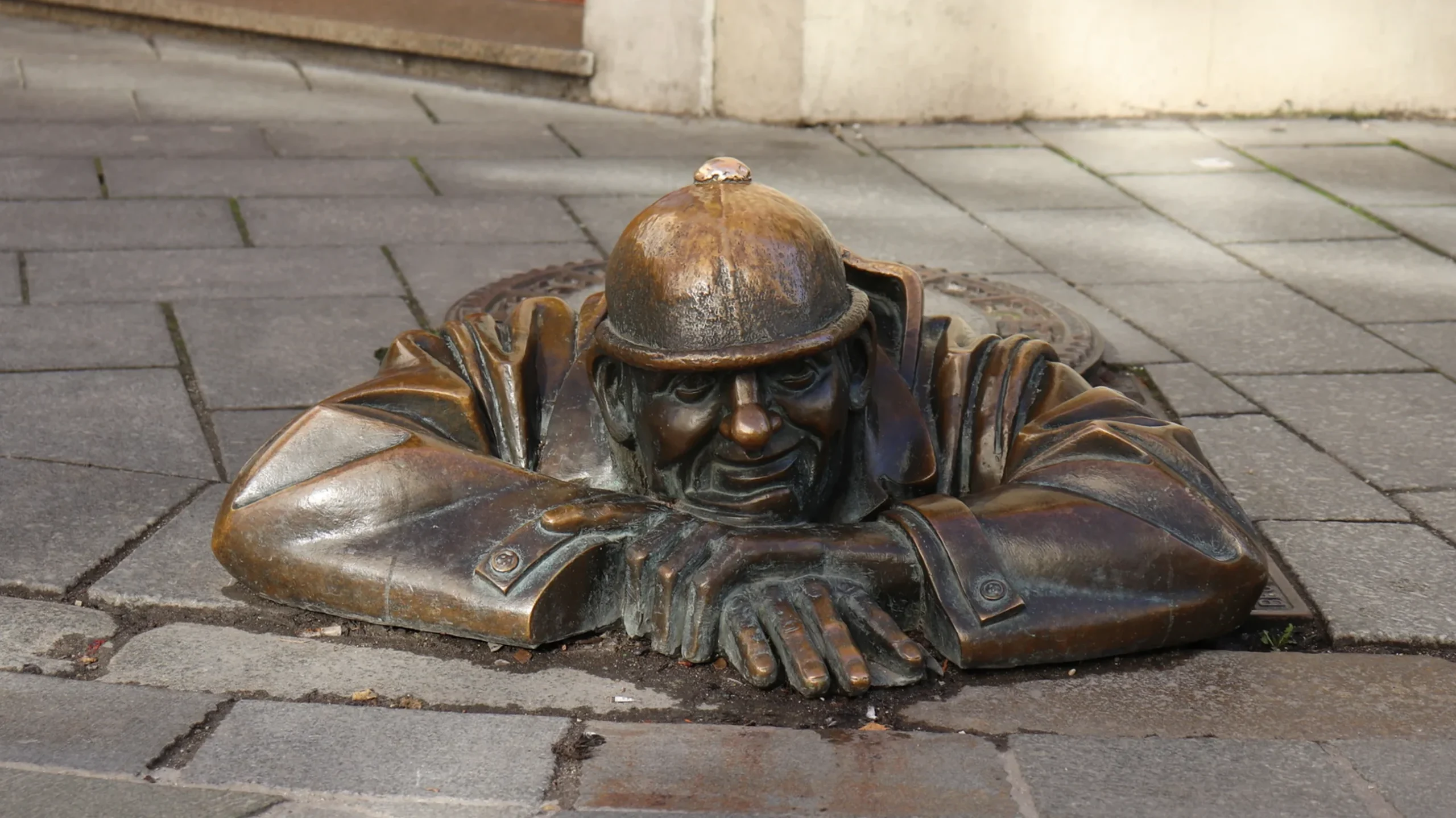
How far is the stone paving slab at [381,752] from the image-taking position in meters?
2.49

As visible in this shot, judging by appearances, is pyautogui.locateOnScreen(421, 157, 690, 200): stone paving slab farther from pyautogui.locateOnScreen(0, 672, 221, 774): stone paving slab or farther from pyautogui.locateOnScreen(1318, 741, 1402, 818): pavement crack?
pyautogui.locateOnScreen(1318, 741, 1402, 818): pavement crack

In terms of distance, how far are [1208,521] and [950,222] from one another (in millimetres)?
3075

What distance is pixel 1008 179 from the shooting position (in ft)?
21.1

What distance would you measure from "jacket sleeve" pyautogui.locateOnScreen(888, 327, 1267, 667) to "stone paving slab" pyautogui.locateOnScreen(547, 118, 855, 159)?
3697mm

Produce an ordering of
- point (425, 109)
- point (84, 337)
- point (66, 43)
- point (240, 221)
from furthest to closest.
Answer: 1. point (66, 43)
2. point (425, 109)
3. point (240, 221)
4. point (84, 337)

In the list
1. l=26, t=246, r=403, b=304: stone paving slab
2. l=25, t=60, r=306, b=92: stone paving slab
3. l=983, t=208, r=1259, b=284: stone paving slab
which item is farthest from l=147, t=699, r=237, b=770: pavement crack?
l=25, t=60, r=306, b=92: stone paving slab

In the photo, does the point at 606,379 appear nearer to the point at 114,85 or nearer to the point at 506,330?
the point at 506,330

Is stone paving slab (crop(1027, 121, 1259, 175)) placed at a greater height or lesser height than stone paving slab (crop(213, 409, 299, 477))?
greater

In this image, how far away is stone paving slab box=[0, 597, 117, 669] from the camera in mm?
2855

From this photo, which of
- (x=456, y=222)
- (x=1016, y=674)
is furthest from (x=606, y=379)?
(x=456, y=222)

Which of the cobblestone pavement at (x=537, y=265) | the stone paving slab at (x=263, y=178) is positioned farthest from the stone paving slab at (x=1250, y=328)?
the stone paving slab at (x=263, y=178)

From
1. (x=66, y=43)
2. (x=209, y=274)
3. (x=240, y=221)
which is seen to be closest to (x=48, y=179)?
(x=240, y=221)

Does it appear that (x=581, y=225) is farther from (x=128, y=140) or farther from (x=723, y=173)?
(x=723, y=173)

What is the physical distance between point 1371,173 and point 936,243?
2.19 metres
